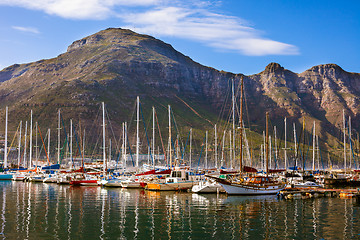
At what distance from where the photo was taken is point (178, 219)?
1337 inches

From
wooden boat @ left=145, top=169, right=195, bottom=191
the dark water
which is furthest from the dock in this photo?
wooden boat @ left=145, top=169, right=195, bottom=191

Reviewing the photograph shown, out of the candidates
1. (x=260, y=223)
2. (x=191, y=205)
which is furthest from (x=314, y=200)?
(x=260, y=223)

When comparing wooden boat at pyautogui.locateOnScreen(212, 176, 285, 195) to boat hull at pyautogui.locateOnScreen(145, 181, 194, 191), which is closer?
wooden boat at pyautogui.locateOnScreen(212, 176, 285, 195)

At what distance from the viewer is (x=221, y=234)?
2764cm

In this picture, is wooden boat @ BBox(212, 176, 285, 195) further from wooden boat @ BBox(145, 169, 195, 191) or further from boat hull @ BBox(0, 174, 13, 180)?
boat hull @ BBox(0, 174, 13, 180)

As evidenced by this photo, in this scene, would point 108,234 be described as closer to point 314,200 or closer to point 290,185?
point 314,200

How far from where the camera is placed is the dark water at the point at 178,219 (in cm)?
2772

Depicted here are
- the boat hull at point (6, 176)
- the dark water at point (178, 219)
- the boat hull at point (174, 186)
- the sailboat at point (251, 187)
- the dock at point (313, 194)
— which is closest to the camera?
the dark water at point (178, 219)

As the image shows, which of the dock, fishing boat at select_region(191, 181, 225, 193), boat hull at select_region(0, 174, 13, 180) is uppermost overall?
fishing boat at select_region(191, 181, 225, 193)

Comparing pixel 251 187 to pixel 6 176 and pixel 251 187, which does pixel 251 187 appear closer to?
pixel 251 187

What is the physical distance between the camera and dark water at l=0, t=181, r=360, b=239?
2772cm

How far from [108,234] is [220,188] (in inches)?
1239

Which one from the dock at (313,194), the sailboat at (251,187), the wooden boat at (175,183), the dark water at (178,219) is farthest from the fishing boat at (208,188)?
the dock at (313,194)

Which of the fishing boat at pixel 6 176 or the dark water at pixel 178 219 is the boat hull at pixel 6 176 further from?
the dark water at pixel 178 219
